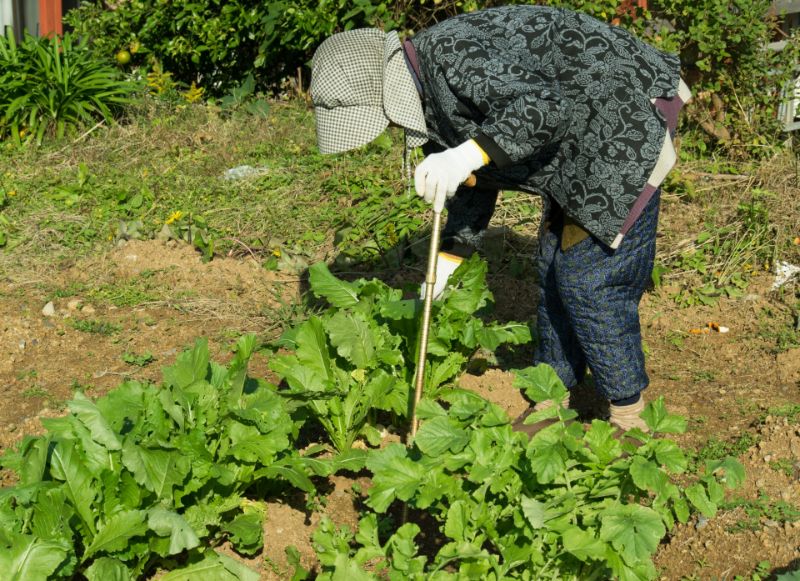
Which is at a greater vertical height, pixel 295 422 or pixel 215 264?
pixel 295 422

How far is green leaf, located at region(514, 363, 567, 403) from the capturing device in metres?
2.78

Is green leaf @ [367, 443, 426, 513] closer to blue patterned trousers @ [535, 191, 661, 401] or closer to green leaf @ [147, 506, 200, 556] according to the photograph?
green leaf @ [147, 506, 200, 556]

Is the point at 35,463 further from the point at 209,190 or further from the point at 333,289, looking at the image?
the point at 209,190

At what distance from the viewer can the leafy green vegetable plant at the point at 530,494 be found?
96.7 inches

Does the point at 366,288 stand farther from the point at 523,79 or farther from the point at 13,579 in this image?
the point at 13,579

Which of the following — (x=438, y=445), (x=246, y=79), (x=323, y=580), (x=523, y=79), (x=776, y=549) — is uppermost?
(x=523, y=79)

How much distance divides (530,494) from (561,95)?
3.83ft

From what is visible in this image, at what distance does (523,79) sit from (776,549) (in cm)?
151

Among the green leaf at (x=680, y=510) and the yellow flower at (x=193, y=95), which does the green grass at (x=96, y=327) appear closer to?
the green leaf at (x=680, y=510)

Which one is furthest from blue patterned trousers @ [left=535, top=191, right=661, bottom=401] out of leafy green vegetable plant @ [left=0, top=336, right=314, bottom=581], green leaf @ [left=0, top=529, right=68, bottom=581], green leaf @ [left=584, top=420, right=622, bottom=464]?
green leaf @ [left=0, top=529, right=68, bottom=581]

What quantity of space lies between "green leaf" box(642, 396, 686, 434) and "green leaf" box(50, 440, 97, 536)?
138cm

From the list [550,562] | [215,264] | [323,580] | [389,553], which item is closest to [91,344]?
[215,264]

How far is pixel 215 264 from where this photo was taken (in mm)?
5320

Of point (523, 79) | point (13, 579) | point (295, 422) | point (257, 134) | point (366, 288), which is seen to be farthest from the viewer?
point (257, 134)
